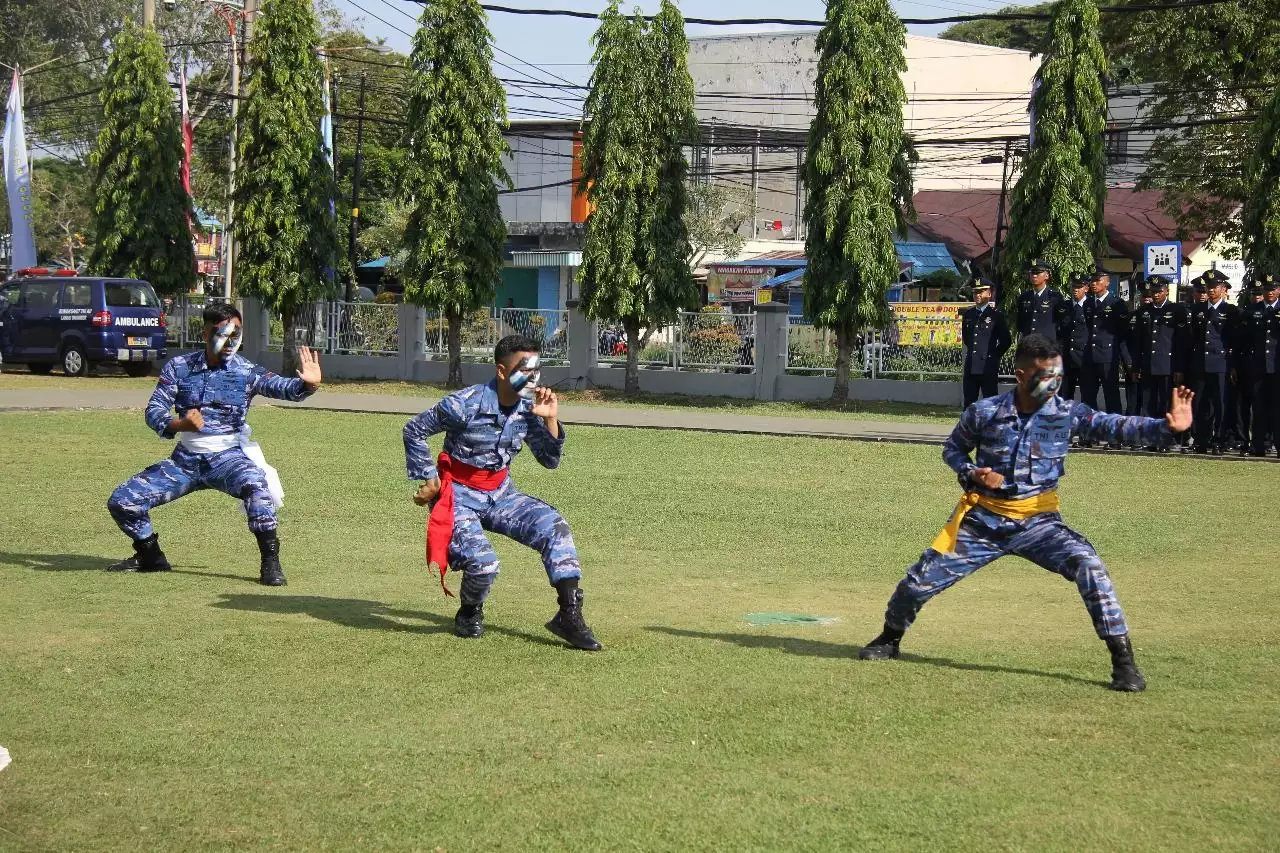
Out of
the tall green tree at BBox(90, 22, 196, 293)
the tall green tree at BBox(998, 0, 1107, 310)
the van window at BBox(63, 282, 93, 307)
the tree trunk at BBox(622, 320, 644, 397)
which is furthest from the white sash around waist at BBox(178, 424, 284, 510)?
the tall green tree at BBox(90, 22, 196, 293)

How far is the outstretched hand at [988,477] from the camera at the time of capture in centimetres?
717

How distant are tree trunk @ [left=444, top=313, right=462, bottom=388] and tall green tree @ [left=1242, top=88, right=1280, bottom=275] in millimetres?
15891

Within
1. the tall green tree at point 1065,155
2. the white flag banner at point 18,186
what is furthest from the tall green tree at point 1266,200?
the white flag banner at point 18,186

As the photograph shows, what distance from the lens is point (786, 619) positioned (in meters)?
8.88

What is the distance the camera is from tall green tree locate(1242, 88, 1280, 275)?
795 inches

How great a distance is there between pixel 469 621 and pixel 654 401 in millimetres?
20384

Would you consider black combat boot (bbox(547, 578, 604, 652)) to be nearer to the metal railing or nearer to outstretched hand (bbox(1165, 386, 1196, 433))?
outstretched hand (bbox(1165, 386, 1196, 433))

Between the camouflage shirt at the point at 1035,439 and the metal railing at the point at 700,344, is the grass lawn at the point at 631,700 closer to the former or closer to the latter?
the camouflage shirt at the point at 1035,439

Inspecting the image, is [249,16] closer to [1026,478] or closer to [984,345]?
[984,345]

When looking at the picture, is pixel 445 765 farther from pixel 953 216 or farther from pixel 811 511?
pixel 953 216

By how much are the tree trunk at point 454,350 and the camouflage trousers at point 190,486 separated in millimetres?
21301

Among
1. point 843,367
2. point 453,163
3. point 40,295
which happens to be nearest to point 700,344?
point 843,367

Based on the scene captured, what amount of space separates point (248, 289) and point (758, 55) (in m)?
30.7

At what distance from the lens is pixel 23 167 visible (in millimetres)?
38344
